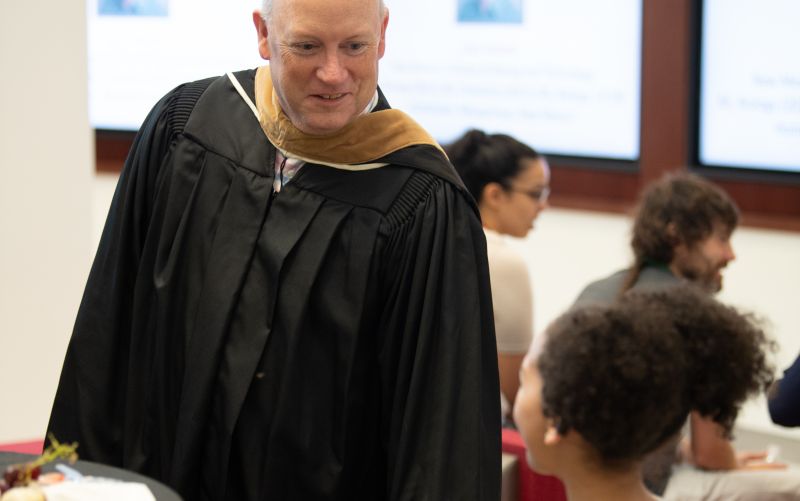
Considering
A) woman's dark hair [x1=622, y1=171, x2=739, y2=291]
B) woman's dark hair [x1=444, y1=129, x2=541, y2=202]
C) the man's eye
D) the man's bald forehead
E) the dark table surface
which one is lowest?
the dark table surface

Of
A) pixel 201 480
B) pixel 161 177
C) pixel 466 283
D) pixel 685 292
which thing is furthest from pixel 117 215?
pixel 685 292

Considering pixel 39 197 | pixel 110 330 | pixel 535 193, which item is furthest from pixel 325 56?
pixel 535 193

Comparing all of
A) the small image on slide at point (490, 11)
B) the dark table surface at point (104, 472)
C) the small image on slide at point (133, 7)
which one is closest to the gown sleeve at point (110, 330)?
the dark table surface at point (104, 472)

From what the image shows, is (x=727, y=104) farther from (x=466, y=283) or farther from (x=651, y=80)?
(x=466, y=283)

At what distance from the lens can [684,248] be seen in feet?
13.0

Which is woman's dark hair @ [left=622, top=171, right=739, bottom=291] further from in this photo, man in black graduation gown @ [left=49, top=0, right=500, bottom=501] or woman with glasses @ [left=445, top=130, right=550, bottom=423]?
man in black graduation gown @ [left=49, top=0, right=500, bottom=501]

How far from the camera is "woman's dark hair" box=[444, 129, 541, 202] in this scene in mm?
4367

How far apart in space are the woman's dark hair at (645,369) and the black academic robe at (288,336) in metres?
0.20

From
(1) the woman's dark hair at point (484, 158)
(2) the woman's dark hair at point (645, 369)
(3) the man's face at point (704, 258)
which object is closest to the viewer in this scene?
(2) the woman's dark hair at point (645, 369)

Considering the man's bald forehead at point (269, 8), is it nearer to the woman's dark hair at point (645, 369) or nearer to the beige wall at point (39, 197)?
the woman's dark hair at point (645, 369)

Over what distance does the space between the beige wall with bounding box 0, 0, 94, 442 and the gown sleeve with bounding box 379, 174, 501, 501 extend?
1.84 m

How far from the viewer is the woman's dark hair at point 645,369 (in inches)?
88.9

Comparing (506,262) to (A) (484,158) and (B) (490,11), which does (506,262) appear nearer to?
(A) (484,158)

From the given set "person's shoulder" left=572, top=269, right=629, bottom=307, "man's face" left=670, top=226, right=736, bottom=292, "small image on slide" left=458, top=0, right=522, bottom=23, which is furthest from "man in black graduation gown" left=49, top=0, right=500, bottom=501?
"small image on slide" left=458, top=0, right=522, bottom=23
